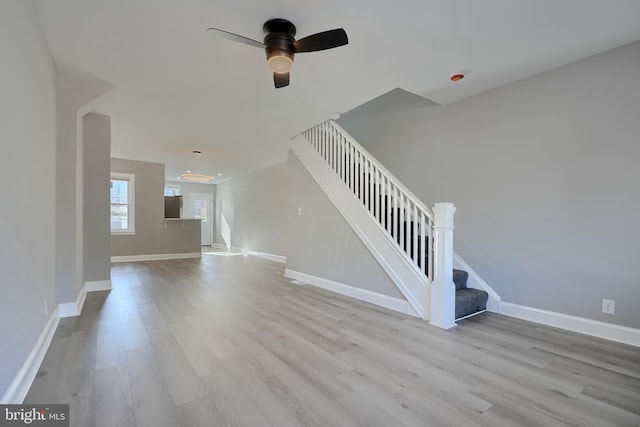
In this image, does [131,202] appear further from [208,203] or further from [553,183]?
[553,183]

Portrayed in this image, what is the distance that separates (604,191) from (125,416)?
391 centimetres

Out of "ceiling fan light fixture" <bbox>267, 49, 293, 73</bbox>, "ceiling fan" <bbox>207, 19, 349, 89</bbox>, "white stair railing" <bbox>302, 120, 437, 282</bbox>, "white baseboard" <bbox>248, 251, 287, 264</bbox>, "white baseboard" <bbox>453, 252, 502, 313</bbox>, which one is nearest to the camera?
"ceiling fan" <bbox>207, 19, 349, 89</bbox>

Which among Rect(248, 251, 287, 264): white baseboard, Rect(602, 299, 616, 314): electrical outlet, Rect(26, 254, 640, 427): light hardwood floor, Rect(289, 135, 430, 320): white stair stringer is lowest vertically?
Rect(248, 251, 287, 264): white baseboard

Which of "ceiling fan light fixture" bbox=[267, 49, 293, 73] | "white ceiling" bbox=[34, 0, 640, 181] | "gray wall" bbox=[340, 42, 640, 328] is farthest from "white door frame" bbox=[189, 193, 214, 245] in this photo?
"ceiling fan light fixture" bbox=[267, 49, 293, 73]

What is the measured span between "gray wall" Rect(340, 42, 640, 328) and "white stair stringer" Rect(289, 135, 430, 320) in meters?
0.91

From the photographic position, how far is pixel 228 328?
2.69 metres

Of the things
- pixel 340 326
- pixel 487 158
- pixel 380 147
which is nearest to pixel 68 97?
pixel 340 326

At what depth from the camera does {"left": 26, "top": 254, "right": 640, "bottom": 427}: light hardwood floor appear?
59.8 inches

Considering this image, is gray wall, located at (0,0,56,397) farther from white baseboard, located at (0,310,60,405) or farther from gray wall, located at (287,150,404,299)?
gray wall, located at (287,150,404,299)

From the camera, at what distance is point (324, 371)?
1.95 metres

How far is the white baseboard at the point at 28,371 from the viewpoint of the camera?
4.96ft

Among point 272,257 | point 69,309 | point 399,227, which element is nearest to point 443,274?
point 399,227

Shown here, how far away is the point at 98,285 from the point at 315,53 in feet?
14.0

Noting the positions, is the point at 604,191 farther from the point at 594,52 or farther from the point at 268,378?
the point at 268,378
